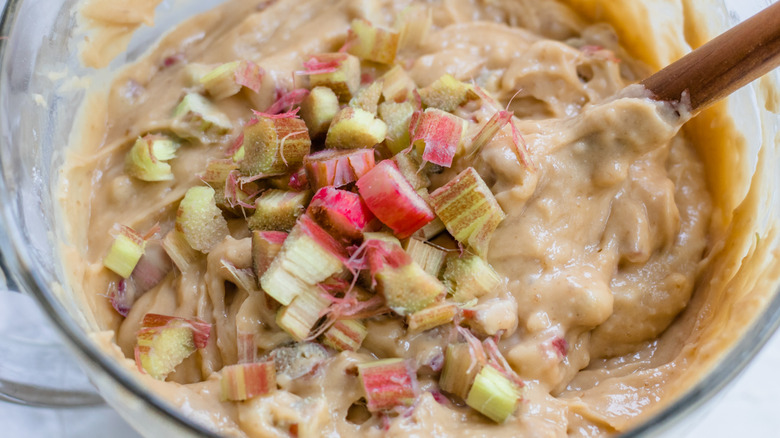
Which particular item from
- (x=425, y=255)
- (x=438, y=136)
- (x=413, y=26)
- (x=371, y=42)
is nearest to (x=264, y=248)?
(x=425, y=255)

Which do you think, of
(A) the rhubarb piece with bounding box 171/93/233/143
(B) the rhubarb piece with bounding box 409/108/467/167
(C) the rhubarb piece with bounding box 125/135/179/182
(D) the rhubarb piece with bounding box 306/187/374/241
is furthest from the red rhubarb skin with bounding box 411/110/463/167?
(C) the rhubarb piece with bounding box 125/135/179/182

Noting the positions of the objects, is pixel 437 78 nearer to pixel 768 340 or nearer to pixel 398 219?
pixel 398 219

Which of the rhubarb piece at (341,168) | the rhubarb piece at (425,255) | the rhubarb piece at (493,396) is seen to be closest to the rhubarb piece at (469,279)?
the rhubarb piece at (425,255)

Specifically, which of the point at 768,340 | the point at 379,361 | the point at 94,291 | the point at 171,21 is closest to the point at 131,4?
the point at 171,21

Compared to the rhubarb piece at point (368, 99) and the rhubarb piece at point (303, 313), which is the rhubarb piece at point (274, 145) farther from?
the rhubarb piece at point (303, 313)

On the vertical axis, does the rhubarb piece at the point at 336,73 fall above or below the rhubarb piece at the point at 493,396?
above
